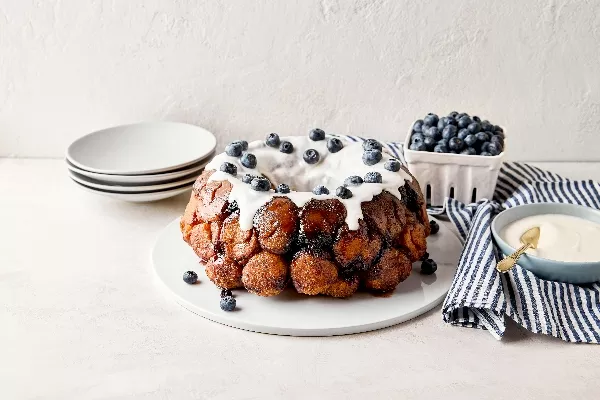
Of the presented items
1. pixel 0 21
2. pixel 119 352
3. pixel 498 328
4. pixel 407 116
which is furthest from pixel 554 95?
pixel 0 21

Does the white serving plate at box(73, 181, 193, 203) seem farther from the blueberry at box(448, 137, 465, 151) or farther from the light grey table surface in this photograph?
the blueberry at box(448, 137, 465, 151)

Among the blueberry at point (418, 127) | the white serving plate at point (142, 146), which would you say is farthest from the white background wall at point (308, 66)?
the blueberry at point (418, 127)

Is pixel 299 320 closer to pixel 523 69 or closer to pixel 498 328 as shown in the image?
pixel 498 328

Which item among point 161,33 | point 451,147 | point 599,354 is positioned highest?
point 161,33

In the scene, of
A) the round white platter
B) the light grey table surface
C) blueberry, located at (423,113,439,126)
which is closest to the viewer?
the light grey table surface

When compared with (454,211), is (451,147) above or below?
above

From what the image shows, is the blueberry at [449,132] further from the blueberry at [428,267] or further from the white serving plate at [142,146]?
the white serving plate at [142,146]

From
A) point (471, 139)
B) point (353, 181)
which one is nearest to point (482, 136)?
point (471, 139)

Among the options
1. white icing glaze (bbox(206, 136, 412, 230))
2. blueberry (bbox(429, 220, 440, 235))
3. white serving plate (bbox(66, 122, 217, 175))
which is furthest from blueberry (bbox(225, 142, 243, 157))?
blueberry (bbox(429, 220, 440, 235))
